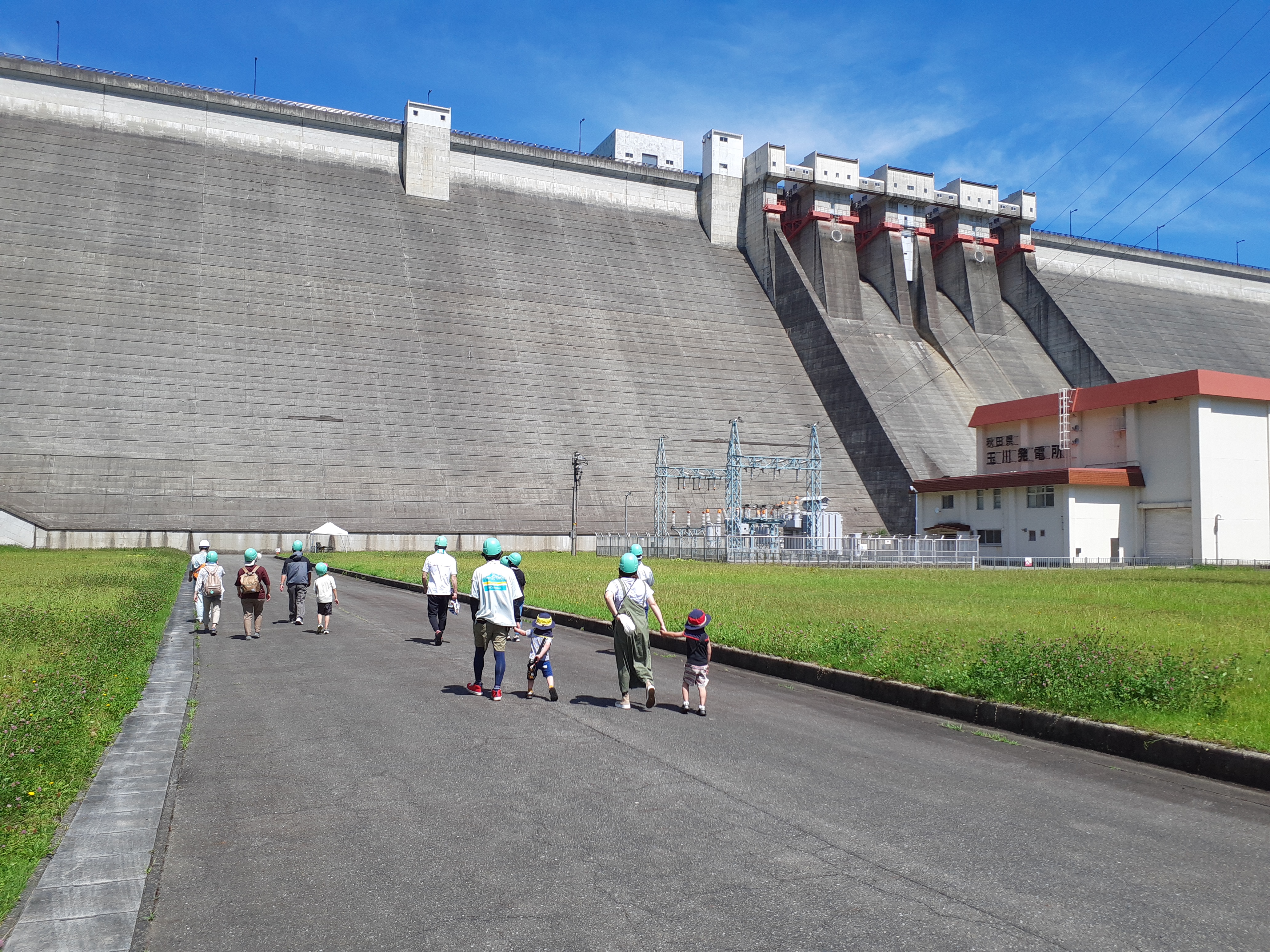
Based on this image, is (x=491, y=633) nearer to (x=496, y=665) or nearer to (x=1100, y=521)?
(x=496, y=665)

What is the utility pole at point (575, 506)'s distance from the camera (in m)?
50.2

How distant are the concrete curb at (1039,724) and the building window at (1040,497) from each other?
38.1 meters

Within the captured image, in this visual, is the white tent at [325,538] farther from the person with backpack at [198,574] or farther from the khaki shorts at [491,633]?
the khaki shorts at [491,633]

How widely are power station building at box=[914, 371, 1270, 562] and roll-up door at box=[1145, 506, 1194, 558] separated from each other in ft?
0.14

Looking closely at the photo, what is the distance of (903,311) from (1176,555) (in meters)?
32.4

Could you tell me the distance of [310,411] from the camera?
170 ft

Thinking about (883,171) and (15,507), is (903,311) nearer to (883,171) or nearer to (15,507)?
(883,171)

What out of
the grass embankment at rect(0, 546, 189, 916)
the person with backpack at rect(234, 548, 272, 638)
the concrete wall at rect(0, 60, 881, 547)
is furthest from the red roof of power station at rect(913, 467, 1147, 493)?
the person with backpack at rect(234, 548, 272, 638)

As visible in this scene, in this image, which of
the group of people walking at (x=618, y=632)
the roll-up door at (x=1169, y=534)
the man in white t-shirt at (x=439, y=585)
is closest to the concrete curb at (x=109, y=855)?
the group of people walking at (x=618, y=632)

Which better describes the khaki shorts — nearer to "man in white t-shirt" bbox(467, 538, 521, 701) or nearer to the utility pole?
"man in white t-shirt" bbox(467, 538, 521, 701)

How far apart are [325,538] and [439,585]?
117ft

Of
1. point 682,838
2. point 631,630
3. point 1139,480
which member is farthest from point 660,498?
point 682,838

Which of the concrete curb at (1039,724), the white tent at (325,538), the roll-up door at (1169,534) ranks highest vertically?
the roll-up door at (1169,534)

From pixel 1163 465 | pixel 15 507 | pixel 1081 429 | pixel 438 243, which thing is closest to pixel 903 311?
pixel 1081 429
